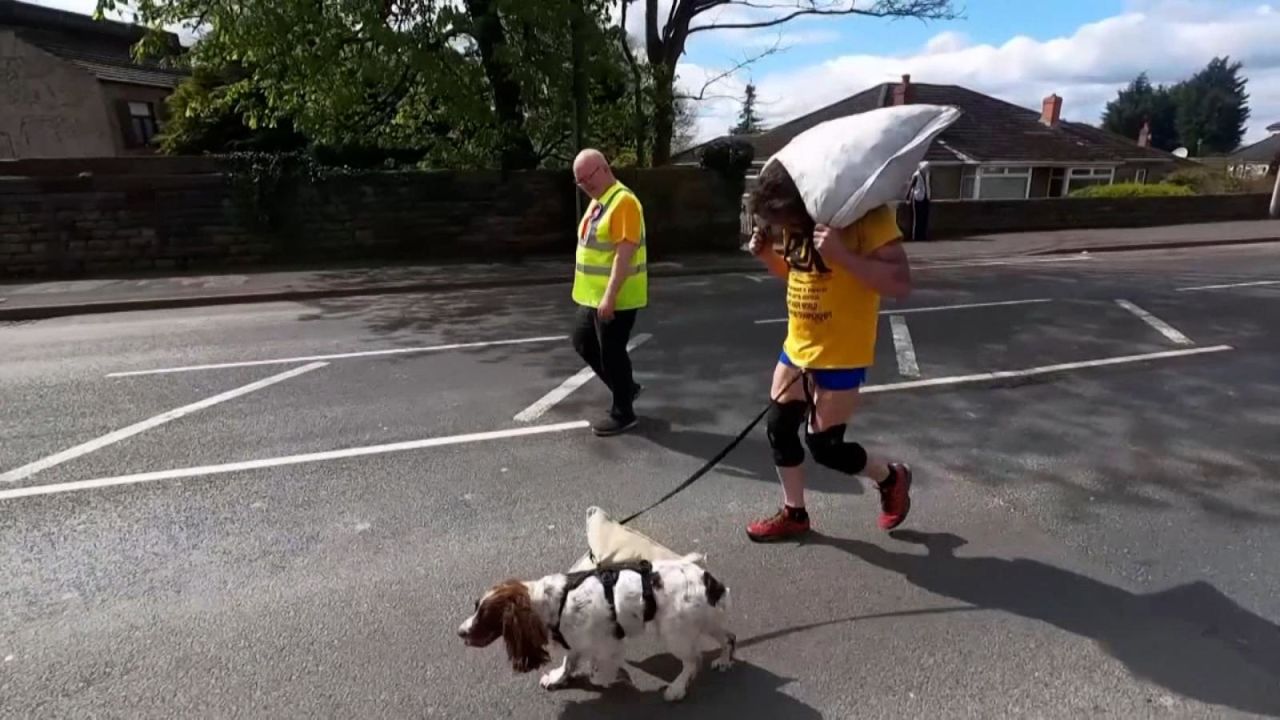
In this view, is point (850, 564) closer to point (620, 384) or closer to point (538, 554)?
point (538, 554)

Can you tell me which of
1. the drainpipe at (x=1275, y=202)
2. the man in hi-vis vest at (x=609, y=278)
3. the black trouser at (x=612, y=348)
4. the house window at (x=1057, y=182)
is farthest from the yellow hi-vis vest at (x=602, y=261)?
the house window at (x=1057, y=182)

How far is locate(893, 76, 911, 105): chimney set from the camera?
1141 inches

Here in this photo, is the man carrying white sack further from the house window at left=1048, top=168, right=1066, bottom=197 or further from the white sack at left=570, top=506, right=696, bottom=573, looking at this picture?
the house window at left=1048, top=168, right=1066, bottom=197

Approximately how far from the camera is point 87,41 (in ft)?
89.6

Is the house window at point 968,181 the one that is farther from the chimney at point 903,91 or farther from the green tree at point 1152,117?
the green tree at point 1152,117

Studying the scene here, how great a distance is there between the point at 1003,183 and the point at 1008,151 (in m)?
1.34

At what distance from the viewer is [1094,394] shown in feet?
17.5

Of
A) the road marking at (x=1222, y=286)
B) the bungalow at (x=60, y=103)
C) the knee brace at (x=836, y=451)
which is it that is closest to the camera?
the knee brace at (x=836, y=451)

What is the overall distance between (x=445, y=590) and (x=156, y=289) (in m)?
9.73

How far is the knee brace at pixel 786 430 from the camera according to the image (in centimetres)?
305

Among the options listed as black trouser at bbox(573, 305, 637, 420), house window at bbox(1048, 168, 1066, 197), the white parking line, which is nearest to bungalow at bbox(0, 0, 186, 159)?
black trouser at bbox(573, 305, 637, 420)

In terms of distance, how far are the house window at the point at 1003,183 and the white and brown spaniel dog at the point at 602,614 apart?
98.3 feet

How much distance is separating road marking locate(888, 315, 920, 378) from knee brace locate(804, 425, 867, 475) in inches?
116

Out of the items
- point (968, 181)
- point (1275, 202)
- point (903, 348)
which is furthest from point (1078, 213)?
point (903, 348)
